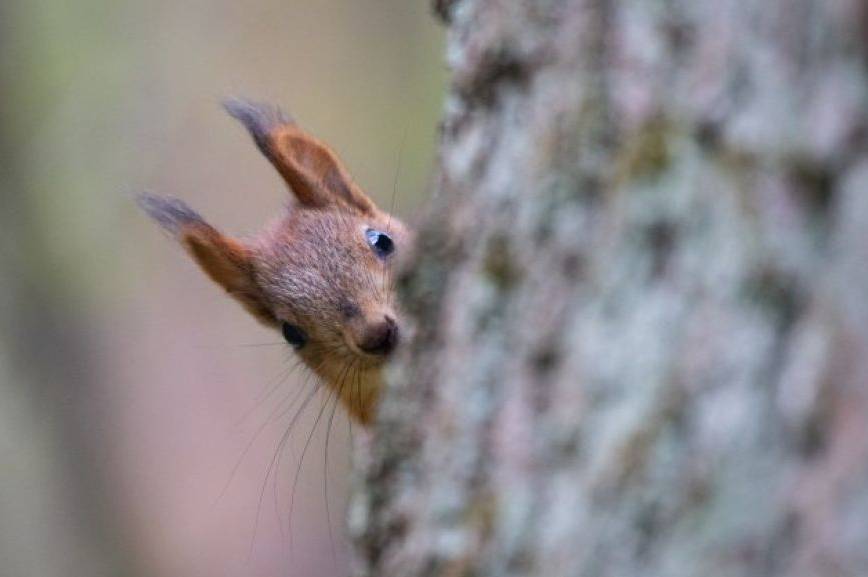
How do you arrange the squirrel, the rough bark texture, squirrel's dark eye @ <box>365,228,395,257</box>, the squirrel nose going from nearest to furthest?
the rough bark texture < the squirrel nose < the squirrel < squirrel's dark eye @ <box>365,228,395,257</box>

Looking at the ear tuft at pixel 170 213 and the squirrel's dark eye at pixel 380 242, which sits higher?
the ear tuft at pixel 170 213

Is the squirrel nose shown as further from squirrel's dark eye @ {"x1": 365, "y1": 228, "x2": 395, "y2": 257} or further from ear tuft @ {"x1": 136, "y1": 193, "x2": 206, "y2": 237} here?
ear tuft @ {"x1": 136, "y1": 193, "x2": 206, "y2": 237}

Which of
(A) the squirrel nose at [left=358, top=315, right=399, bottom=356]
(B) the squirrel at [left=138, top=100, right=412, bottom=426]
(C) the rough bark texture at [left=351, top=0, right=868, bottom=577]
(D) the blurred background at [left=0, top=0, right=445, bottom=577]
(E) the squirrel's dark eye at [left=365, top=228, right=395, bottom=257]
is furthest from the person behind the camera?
(D) the blurred background at [left=0, top=0, right=445, bottom=577]

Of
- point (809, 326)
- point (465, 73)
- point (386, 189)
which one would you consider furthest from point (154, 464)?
point (809, 326)

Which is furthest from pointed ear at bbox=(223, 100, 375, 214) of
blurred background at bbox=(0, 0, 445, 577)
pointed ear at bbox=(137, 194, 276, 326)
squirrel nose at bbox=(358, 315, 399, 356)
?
blurred background at bbox=(0, 0, 445, 577)

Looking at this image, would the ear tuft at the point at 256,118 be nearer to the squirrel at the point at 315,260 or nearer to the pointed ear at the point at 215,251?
the squirrel at the point at 315,260

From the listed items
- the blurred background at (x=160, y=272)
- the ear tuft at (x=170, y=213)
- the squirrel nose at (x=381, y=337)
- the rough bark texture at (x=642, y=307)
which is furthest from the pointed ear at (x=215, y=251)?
the blurred background at (x=160, y=272)
